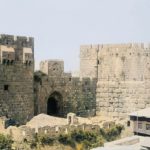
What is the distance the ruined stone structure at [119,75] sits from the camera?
39500 millimetres

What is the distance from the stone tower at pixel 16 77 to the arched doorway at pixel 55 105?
13.7 feet

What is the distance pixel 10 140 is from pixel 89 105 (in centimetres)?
1291

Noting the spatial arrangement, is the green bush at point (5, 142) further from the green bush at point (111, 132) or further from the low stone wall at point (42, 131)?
the green bush at point (111, 132)

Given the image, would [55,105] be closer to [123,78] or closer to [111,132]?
[123,78]

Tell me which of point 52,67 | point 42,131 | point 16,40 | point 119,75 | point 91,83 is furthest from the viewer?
point 91,83

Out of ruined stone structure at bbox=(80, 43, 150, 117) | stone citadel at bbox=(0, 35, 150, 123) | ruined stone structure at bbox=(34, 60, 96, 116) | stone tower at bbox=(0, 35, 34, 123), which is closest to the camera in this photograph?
stone tower at bbox=(0, 35, 34, 123)

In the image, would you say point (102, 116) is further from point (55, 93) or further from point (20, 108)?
point (20, 108)

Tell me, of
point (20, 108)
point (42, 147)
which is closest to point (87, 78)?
point (20, 108)

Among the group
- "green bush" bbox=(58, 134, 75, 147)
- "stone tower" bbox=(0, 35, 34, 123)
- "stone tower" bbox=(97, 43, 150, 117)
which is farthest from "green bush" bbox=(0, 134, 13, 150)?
"stone tower" bbox=(97, 43, 150, 117)

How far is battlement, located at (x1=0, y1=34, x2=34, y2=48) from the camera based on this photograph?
109 ft

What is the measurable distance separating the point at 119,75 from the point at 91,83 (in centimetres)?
225

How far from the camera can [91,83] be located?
41.0 metres

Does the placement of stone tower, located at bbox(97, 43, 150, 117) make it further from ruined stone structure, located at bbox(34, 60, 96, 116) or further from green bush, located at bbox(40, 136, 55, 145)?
green bush, located at bbox(40, 136, 55, 145)

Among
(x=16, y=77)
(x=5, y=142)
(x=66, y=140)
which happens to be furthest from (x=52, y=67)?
(x=5, y=142)
